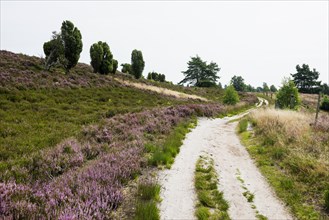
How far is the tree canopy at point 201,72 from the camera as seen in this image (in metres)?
85.8

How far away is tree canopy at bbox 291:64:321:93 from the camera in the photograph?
9562 cm

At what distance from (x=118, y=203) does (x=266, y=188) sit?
16.7ft

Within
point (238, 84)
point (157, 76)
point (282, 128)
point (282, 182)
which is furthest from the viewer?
point (238, 84)

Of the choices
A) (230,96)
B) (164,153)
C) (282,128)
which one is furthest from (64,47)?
(282,128)

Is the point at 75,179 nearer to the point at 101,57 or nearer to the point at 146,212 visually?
the point at 146,212

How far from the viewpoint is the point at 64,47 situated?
29844 millimetres

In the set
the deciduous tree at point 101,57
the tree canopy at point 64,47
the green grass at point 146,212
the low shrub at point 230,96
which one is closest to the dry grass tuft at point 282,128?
the green grass at point 146,212

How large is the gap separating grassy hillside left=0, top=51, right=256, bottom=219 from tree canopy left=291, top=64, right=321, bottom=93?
93.2 m

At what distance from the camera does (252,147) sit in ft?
42.0

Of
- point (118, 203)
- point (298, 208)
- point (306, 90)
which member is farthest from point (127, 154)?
point (306, 90)

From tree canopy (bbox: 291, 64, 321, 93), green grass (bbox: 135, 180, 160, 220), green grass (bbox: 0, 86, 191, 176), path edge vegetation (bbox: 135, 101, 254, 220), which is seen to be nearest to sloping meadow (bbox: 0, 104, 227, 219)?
path edge vegetation (bbox: 135, 101, 254, 220)

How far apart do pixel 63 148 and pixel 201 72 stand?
273 ft

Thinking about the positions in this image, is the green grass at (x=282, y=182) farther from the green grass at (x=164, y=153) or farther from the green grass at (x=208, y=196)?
the green grass at (x=164, y=153)

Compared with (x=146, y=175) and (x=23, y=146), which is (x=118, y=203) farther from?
(x=23, y=146)
